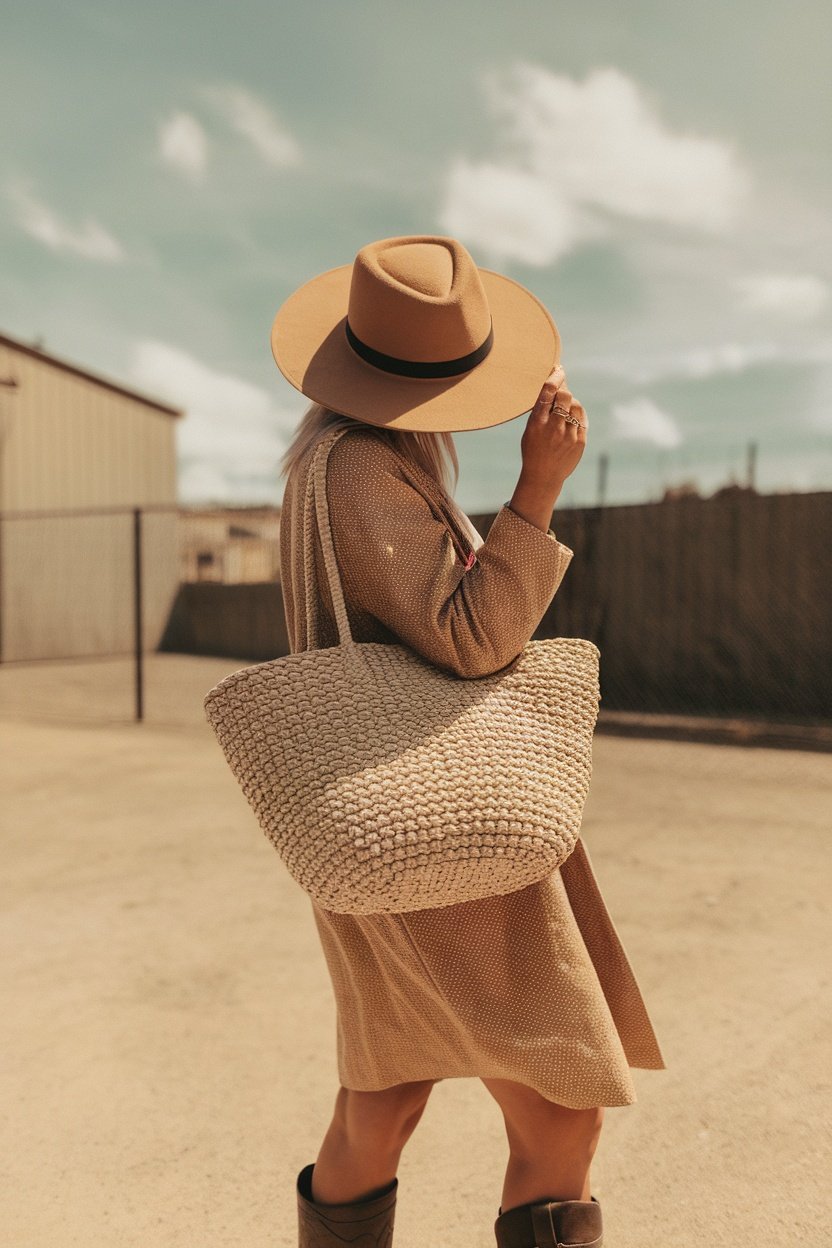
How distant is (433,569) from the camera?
1.27 metres

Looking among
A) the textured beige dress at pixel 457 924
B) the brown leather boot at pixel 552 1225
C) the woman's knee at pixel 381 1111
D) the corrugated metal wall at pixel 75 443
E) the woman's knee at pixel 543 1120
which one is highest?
the corrugated metal wall at pixel 75 443

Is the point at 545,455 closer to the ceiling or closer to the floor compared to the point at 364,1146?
closer to the ceiling

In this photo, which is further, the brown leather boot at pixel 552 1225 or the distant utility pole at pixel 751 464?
the distant utility pole at pixel 751 464

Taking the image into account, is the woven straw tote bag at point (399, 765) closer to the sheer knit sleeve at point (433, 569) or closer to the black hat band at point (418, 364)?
the sheer knit sleeve at point (433, 569)

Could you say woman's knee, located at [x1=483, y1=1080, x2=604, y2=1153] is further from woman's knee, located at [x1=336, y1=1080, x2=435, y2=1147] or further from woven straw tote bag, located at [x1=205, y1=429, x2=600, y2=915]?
woven straw tote bag, located at [x1=205, y1=429, x2=600, y2=915]

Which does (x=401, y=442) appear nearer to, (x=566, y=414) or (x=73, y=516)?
(x=566, y=414)

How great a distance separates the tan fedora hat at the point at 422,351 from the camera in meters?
1.33

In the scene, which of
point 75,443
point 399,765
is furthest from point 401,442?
point 75,443

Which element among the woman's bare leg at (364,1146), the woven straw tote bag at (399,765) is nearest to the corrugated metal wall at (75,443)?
the woman's bare leg at (364,1146)

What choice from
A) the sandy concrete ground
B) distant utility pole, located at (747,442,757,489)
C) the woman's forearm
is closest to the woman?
the woman's forearm

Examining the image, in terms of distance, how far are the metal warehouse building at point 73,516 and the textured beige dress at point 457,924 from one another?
15463 millimetres

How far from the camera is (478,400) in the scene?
136 centimetres

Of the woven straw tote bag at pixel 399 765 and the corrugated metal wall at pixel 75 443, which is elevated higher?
the corrugated metal wall at pixel 75 443

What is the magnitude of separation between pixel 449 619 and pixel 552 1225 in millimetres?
807
